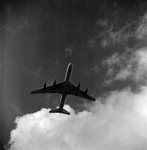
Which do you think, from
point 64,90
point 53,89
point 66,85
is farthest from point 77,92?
point 53,89

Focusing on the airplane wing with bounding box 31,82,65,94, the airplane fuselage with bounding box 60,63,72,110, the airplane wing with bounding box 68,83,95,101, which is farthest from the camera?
the airplane wing with bounding box 68,83,95,101

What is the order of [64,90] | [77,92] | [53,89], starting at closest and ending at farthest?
[64,90] → [53,89] → [77,92]

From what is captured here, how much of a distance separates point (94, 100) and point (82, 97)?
533 cm

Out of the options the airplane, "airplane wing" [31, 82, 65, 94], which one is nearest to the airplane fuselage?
the airplane

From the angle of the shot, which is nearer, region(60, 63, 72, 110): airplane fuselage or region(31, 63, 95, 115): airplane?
region(60, 63, 72, 110): airplane fuselage

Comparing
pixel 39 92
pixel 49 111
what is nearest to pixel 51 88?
pixel 39 92

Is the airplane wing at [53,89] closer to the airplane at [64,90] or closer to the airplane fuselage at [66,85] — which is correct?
the airplane at [64,90]

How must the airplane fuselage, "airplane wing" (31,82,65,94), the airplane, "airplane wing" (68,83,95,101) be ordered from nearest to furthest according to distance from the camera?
the airplane fuselage, the airplane, "airplane wing" (31,82,65,94), "airplane wing" (68,83,95,101)

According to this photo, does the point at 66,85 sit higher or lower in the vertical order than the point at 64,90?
higher

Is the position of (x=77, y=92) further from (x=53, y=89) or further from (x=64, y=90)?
(x=53, y=89)

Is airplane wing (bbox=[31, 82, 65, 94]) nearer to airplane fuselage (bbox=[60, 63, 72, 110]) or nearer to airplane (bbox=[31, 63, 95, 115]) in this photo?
airplane (bbox=[31, 63, 95, 115])

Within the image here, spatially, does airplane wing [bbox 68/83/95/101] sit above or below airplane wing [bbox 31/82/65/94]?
above

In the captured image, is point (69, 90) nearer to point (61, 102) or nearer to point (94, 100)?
point (61, 102)

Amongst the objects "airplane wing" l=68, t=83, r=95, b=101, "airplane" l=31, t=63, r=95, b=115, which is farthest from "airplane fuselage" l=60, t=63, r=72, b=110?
"airplane wing" l=68, t=83, r=95, b=101
